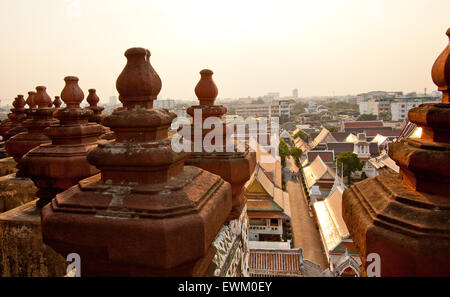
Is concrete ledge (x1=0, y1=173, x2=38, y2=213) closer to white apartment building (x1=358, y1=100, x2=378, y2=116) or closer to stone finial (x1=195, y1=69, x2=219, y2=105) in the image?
stone finial (x1=195, y1=69, x2=219, y2=105)

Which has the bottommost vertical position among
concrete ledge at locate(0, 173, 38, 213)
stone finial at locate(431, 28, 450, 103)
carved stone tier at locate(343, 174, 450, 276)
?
concrete ledge at locate(0, 173, 38, 213)

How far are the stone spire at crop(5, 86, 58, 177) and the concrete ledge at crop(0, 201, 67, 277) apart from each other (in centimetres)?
152

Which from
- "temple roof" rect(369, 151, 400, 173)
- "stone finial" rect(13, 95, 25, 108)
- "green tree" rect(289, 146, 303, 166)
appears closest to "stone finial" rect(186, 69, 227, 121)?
"stone finial" rect(13, 95, 25, 108)

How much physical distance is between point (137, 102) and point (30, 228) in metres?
2.00

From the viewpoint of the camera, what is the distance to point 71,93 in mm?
3598

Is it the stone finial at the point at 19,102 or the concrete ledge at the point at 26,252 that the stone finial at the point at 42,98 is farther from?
the stone finial at the point at 19,102

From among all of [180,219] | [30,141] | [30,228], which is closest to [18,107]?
[30,141]

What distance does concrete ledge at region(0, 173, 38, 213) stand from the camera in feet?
14.3

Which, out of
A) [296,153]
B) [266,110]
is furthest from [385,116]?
[296,153]

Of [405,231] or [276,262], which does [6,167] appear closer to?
[405,231]

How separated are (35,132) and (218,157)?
286 cm

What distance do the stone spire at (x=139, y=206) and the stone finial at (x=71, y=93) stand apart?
6.28 feet

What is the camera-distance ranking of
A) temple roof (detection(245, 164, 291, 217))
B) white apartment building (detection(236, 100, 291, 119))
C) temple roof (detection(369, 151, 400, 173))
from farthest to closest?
white apartment building (detection(236, 100, 291, 119)), temple roof (detection(369, 151, 400, 173)), temple roof (detection(245, 164, 291, 217))

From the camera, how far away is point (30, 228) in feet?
10.2
